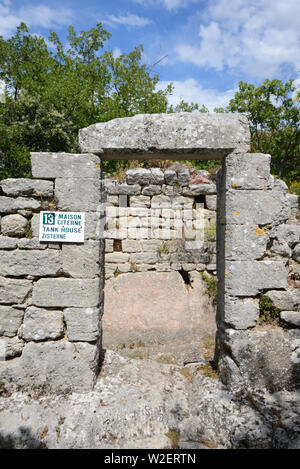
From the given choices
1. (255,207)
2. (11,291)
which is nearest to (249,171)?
(255,207)

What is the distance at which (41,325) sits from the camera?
3070 mm

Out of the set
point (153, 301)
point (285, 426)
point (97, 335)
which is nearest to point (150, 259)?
point (153, 301)

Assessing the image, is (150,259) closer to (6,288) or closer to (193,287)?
(193,287)

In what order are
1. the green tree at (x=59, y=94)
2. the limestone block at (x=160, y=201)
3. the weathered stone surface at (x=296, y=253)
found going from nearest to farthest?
1. the weathered stone surface at (x=296, y=253)
2. the limestone block at (x=160, y=201)
3. the green tree at (x=59, y=94)

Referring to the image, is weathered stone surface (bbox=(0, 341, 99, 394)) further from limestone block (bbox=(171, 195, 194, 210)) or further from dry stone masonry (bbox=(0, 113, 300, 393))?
limestone block (bbox=(171, 195, 194, 210))

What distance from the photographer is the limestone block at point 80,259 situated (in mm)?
3082

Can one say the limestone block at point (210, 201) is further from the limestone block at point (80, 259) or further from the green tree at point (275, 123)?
the green tree at point (275, 123)

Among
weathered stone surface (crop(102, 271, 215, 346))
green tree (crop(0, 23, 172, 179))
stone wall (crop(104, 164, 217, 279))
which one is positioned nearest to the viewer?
weathered stone surface (crop(102, 271, 215, 346))

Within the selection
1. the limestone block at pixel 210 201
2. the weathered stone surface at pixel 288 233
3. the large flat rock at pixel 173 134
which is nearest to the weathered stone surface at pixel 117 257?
the limestone block at pixel 210 201

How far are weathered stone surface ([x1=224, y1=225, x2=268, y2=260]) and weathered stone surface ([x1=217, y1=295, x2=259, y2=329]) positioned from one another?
0.46 meters

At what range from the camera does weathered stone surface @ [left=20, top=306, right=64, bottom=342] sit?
3.07m

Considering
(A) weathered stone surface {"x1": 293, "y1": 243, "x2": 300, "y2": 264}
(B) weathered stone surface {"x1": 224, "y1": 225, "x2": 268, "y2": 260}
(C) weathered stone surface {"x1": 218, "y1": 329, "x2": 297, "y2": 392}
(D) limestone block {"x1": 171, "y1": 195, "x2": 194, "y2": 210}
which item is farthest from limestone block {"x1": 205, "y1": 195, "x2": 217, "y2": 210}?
(C) weathered stone surface {"x1": 218, "y1": 329, "x2": 297, "y2": 392}

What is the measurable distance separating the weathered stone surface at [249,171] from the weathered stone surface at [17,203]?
6.94ft
